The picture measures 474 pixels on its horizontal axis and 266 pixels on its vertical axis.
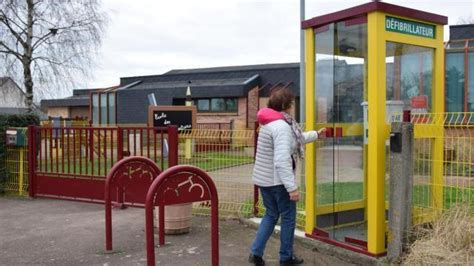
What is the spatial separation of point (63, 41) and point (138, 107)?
11926 millimetres

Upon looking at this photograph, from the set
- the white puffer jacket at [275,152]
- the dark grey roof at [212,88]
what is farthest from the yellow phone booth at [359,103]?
the dark grey roof at [212,88]

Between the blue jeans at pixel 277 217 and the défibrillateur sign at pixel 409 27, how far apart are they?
1919 millimetres

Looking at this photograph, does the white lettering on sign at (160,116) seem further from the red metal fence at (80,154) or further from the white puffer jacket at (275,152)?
the white puffer jacket at (275,152)

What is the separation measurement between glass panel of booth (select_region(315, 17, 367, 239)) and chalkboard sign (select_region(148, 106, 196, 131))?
10.9m

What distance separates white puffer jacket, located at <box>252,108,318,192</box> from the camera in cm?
486

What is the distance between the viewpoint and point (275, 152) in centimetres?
492

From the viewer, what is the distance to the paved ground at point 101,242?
569cm

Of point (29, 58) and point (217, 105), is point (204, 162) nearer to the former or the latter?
point (29, 58)

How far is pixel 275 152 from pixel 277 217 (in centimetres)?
73

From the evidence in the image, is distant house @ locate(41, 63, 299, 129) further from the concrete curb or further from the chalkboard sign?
the concrete curb

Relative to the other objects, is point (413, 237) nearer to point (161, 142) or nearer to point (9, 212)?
point (161, 142)

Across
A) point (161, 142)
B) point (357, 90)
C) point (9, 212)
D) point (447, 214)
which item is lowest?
point (9, 212)

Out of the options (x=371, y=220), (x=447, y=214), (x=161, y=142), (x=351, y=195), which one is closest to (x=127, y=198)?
(x=161, y=142)

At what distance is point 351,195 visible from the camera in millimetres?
6148
